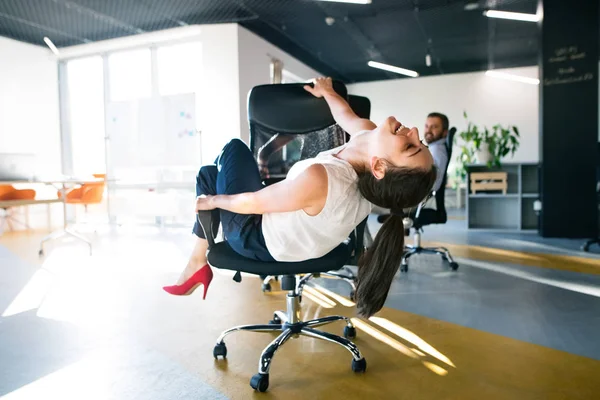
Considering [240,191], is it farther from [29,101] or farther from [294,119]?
[29,101]

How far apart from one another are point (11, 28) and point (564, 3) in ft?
24.5

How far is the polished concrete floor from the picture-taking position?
1.66m

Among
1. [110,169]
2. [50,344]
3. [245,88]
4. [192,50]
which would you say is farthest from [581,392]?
[110,169]

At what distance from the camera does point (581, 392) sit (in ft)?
5.15

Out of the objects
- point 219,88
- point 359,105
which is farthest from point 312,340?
point 219,88

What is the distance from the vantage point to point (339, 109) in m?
2.14

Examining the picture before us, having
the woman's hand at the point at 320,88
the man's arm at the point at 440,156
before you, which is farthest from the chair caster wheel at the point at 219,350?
the man's arm at the point at 440,156

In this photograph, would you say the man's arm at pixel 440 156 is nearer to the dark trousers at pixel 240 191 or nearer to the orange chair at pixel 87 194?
the dark trousers at pixel 240 191

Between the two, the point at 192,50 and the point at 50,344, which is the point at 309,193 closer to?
the point at 50,344

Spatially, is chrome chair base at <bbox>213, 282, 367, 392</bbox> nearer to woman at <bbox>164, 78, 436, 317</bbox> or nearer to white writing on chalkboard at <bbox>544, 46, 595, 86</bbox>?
woman at <bbox>164, 78, 436, 317</bbox>

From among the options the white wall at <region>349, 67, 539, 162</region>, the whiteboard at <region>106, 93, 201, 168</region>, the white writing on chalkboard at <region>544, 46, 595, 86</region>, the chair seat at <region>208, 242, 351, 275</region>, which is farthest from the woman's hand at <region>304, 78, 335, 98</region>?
the white wall at <region>349, 67, 539, 162</region>

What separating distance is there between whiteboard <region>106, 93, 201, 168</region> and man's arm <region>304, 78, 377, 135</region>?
5174 millimetres

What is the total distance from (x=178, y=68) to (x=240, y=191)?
6.44 m

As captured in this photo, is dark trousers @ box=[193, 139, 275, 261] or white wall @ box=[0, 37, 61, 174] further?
white wall @ box=[0, 37, 61, 174]
